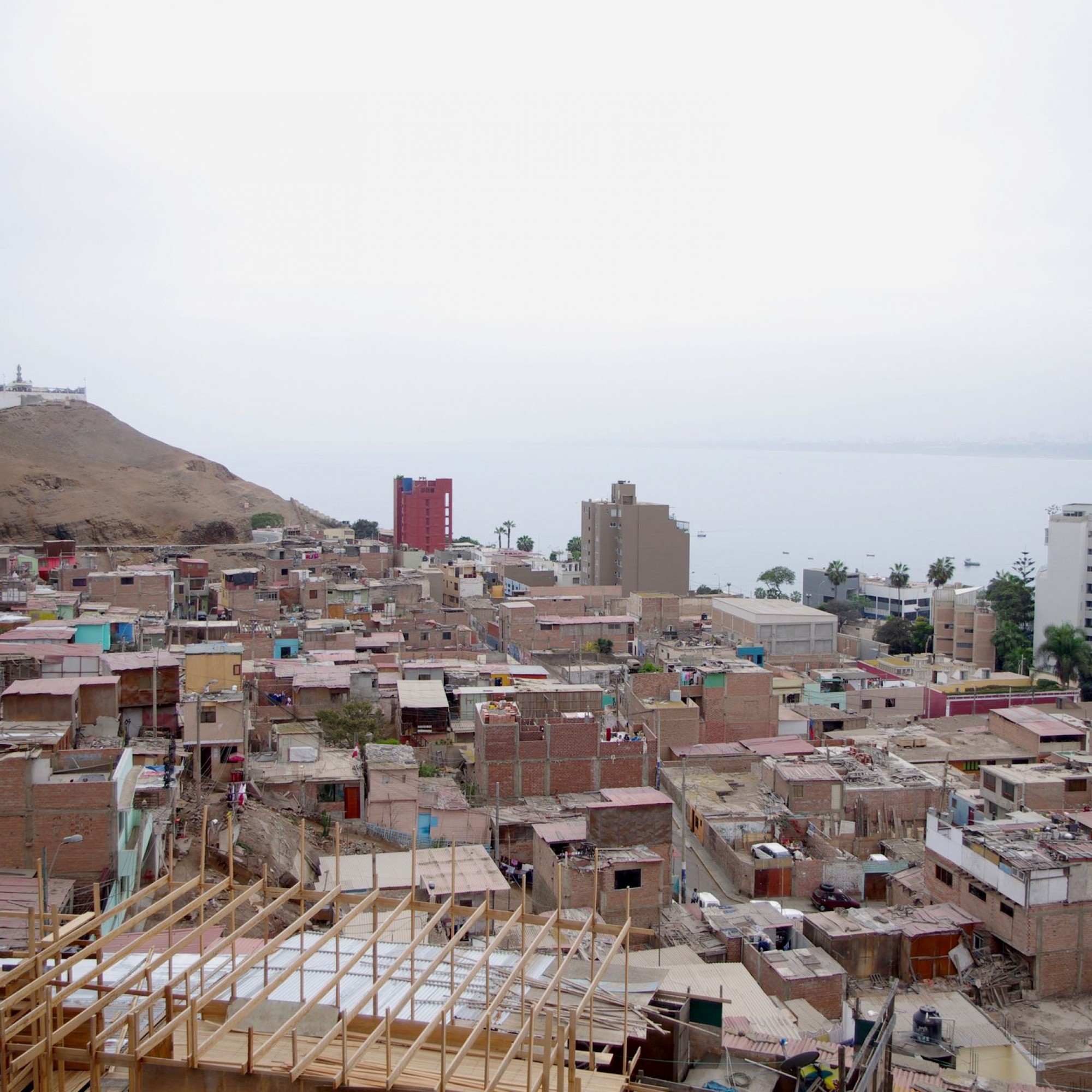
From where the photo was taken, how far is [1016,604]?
50375 mm

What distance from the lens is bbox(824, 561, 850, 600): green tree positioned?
61562mm

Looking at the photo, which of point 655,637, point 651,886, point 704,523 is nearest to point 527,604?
point 655,637

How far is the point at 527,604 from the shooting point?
130 ft

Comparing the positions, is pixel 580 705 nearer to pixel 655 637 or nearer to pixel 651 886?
pixel 651 886

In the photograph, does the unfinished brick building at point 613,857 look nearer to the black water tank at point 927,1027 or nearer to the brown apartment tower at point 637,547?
the black water tank at point 927,1027

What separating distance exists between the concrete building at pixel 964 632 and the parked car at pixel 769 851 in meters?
27.4

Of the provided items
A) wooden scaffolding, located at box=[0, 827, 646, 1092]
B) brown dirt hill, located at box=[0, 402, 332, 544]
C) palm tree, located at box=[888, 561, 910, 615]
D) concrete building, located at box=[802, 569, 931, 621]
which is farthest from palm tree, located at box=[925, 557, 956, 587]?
wooden scaffolding, located at box=[0, 827, 646, 1092]

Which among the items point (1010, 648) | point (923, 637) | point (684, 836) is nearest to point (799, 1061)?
point (684, 836)

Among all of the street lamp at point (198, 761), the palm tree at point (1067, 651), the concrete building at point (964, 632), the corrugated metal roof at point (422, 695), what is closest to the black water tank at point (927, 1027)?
the street lamp at point (198, 761)

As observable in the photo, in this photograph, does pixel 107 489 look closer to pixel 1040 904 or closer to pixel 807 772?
pixel 807 772

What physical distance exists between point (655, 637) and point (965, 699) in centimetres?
1140

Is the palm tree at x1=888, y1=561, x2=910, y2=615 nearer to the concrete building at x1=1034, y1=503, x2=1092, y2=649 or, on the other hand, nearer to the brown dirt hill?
the concrete building at x1=1034, y1=503, x2=1092, y2=649

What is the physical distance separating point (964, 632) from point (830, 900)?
29296 millimetres

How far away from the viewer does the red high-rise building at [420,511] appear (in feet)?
212
